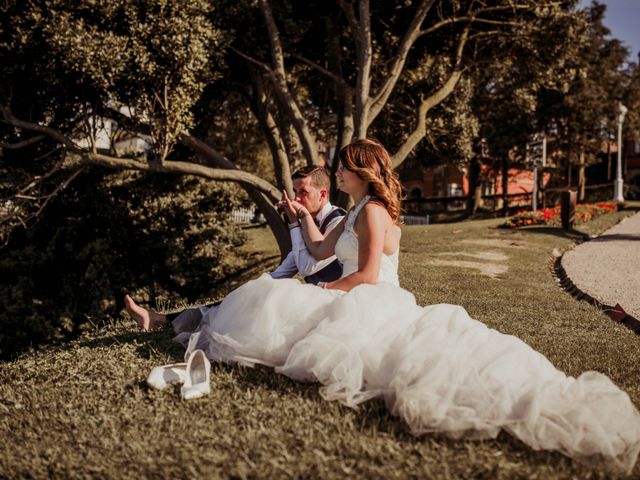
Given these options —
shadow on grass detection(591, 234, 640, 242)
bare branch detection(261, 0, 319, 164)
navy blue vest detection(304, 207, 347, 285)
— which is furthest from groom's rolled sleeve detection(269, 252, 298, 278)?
shadow on grass detection(591, 234, 640, 242)

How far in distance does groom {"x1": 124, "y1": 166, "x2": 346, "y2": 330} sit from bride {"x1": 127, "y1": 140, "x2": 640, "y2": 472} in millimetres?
438

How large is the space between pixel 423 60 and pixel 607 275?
22.8 feet

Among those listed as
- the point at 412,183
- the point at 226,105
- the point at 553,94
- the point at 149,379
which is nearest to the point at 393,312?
the point at 149,379

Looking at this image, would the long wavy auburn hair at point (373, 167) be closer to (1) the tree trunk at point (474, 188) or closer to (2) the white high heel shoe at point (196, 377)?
(2) the white high heel shoe at point (196, 377)

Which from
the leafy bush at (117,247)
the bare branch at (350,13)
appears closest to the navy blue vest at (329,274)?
the bare branch at (350,13)

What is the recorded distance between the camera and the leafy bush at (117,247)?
12.2 metres

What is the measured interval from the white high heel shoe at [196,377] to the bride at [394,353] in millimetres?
206

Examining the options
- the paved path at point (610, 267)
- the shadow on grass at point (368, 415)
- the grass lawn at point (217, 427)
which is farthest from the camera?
the paved path at point (610, 267)

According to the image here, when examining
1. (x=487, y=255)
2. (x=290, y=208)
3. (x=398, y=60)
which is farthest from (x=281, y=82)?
(x=290, y=208)

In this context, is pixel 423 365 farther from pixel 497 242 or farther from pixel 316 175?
pixel 497 242

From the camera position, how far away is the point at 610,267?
11.1m

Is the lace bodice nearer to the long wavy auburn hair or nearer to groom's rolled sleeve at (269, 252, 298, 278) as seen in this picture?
the long wavy auburn hair

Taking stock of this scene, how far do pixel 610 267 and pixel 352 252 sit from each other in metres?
8.83

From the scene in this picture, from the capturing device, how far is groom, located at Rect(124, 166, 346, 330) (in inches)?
192
